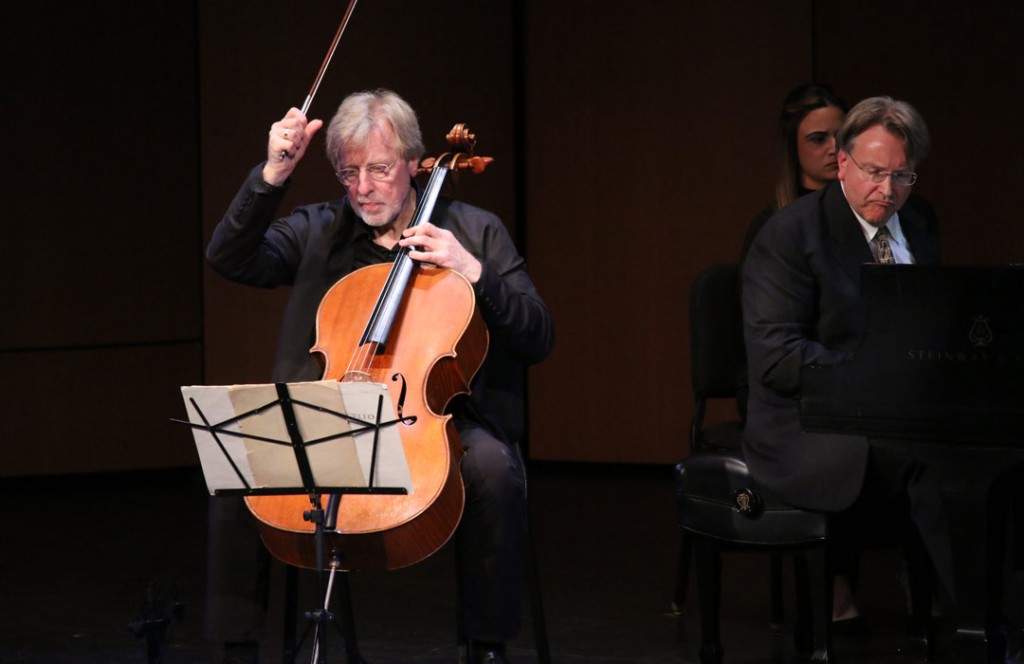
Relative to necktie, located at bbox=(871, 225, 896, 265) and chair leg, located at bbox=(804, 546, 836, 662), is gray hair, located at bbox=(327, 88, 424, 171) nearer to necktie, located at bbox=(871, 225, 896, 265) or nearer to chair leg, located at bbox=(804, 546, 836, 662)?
necktie, located at bbox=(871, 225, 896, 265)

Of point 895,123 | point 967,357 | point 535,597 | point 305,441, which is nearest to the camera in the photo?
point 305,441

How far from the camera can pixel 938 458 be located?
2639 mm

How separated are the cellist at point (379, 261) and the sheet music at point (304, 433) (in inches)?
16.2

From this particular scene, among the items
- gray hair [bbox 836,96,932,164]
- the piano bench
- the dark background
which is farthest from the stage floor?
gray hair [bbox 836,96,932,164]

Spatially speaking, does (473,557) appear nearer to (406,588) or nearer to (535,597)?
(535,597)

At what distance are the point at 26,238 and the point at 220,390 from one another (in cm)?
364

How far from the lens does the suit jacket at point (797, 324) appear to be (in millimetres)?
3086

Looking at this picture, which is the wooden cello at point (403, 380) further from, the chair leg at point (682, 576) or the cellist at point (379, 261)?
the chair leg at point (682, 576)

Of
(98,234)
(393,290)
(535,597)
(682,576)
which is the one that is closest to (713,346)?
(682,576)

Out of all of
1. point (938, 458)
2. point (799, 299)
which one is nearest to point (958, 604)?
point (938, 458)

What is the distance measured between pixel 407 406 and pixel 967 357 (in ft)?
3.40

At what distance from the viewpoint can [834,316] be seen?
3.14 m

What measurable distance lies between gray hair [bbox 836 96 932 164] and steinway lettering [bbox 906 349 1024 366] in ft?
1.86

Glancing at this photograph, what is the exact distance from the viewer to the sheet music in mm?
2480
